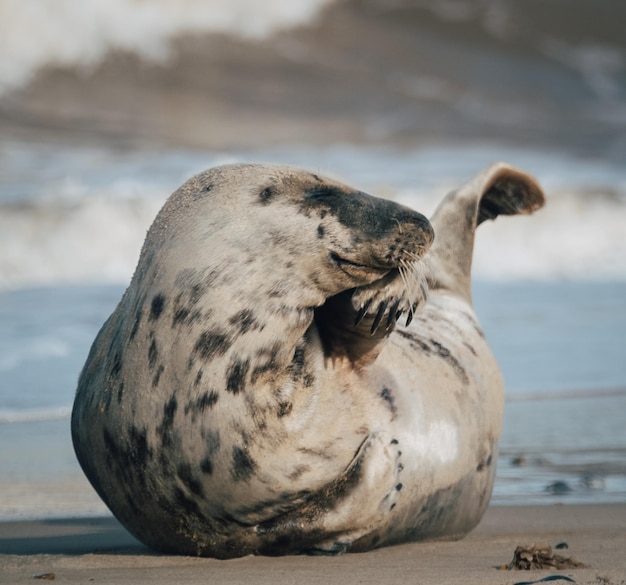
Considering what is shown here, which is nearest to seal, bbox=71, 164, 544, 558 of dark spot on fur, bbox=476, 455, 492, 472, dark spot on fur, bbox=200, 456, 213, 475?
dark spot on fur, bbox=200, 456, 213, 475

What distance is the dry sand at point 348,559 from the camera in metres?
3.06

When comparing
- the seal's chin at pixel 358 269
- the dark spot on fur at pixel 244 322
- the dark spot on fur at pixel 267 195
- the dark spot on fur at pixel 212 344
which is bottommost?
the dark spot on fur at pixel 212 344

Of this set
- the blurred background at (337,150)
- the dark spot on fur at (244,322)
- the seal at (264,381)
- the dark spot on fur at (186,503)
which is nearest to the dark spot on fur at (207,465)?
the seal at (264,381)

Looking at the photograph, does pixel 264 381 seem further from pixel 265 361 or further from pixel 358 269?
pixel 358 269

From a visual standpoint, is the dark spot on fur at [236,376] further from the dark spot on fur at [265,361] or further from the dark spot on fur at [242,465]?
the dark spot on fur at [242,465]

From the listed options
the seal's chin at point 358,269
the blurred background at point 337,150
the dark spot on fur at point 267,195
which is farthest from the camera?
the blurred background at point 337,150

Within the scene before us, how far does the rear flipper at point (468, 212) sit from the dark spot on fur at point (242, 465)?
5.47ft

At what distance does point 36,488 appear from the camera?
4.95m

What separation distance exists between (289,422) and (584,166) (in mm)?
16986

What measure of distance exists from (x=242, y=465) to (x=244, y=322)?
357mm

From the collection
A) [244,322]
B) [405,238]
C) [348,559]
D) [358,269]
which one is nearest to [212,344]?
[244,322]

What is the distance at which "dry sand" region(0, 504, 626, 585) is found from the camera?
3057 millimetres

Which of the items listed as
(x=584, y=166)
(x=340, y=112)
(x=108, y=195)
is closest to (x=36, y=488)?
(x=108, y=195)

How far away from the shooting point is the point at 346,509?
11.1 feet
